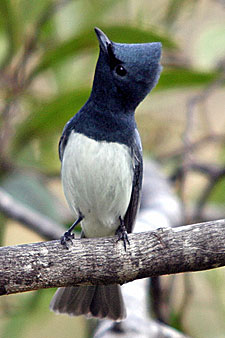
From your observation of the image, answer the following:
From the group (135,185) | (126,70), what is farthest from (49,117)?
(126,70)

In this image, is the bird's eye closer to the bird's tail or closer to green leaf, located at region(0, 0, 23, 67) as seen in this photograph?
the bird's tail

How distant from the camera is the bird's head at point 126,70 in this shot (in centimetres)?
271

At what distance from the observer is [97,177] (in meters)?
2.80

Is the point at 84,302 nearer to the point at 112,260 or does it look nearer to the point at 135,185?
the point at 135,185

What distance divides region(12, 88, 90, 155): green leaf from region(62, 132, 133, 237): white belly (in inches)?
53.0

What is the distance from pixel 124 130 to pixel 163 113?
253 centimetres

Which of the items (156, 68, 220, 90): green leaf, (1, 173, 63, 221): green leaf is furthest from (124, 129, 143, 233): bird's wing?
(156, 68, 220, 90): green leaf

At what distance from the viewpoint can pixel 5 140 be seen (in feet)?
14.1

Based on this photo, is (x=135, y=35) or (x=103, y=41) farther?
(x=135, y=35)

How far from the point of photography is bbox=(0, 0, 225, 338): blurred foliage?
417cm

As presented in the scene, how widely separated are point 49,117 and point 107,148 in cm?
161

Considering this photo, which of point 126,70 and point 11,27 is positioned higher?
point 11,27

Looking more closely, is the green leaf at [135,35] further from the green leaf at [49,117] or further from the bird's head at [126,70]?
the bird's head at [126,70]

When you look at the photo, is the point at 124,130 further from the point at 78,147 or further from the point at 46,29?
the point at 46,29
